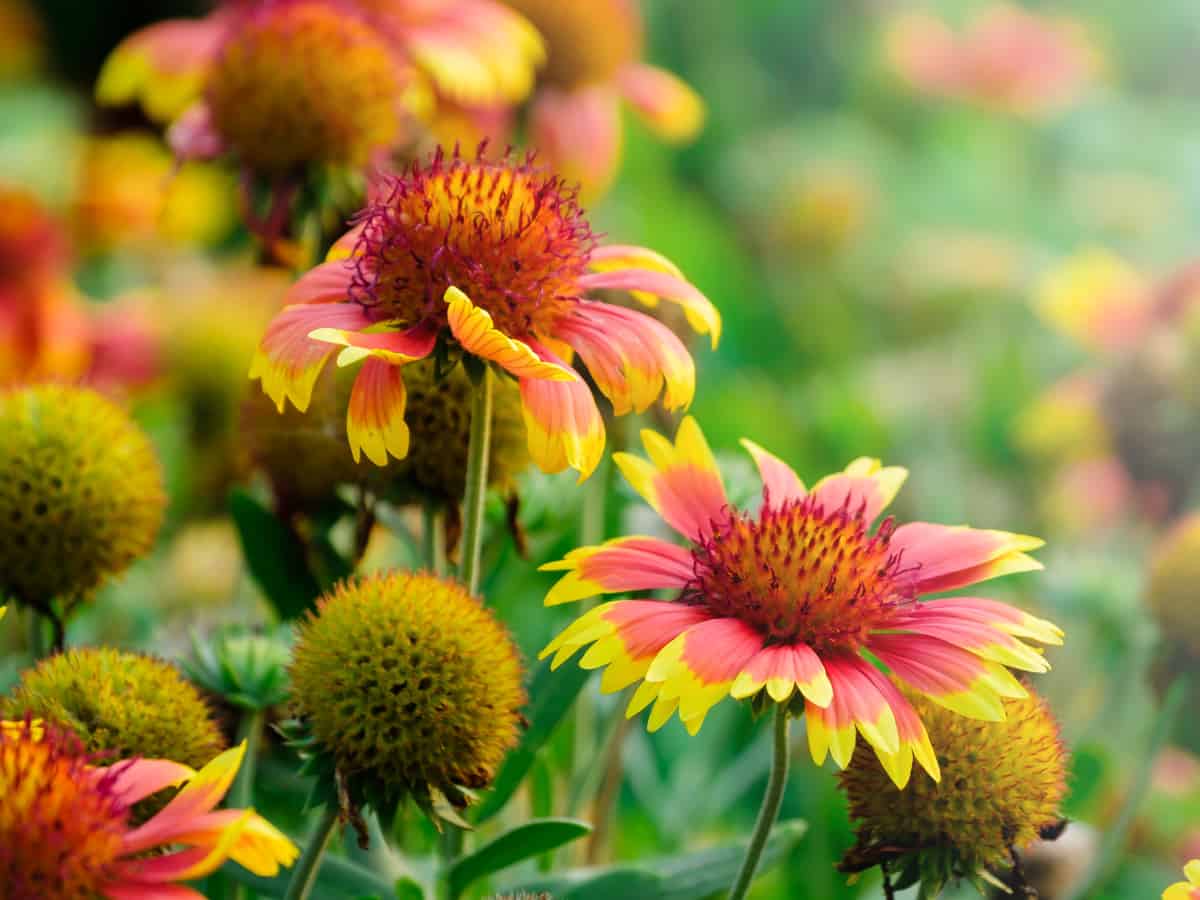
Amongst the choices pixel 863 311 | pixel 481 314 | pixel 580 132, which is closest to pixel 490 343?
pixel 481 314

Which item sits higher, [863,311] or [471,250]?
[471,250]

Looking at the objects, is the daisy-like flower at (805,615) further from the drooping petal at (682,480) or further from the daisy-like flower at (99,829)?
the daisy-like flower at (99,829)

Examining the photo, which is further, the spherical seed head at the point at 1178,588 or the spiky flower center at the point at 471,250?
the spherical seed head at the point at 1178,588

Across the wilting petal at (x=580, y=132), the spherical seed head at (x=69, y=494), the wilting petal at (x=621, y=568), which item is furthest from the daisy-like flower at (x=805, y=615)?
the wilting petal at (x=580, y=132)

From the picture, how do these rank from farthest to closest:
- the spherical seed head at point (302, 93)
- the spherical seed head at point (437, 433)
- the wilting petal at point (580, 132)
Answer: the wilting petal at point (580, 132) < the spherical seed head at point (302, 93) < the spherical seed head at point (437, 433)

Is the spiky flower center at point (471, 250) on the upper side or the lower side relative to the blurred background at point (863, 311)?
upper

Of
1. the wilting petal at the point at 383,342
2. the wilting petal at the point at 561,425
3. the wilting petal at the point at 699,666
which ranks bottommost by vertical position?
the wilting petal at the point at 699,666

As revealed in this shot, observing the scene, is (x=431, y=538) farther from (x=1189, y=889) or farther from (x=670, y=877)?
(x=1189, y=889)
